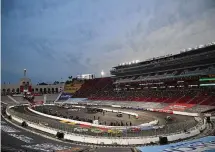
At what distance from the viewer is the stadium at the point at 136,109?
29.8 meters

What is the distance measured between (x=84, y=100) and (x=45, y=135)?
69912 mm

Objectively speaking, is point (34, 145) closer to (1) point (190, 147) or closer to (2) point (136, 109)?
(1) point (190, 147)

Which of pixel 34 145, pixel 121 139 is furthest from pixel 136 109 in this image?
pixel 34 145

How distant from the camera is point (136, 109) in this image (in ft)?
240

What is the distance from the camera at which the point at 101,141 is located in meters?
29.8

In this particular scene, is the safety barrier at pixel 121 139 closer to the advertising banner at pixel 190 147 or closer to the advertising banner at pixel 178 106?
the advertising banner at pixel 190 147

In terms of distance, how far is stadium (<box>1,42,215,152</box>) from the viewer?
29828 millimetres

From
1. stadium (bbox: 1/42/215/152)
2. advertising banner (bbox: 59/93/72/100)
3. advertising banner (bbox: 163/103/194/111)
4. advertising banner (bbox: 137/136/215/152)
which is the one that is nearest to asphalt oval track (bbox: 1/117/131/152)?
stadium (bbox: 1/42/215/152)

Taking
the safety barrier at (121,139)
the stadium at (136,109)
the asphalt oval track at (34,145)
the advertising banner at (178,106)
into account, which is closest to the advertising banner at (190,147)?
the stadium at (136,109)

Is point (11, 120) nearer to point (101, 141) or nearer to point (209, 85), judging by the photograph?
point (101, 141)

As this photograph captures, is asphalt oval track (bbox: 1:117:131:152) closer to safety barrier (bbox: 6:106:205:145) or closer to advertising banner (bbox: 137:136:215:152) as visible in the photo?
safety barrier (bbox: 6:106:205:145)

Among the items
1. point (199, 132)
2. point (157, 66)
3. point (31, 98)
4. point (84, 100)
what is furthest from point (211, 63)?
point (31, 98)

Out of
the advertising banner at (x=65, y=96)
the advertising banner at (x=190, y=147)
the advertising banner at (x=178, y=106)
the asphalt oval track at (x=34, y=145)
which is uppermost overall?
the advertising banner at (x=65, y=96)

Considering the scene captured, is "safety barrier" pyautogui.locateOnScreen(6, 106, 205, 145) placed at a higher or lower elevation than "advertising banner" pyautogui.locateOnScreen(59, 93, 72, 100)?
lower
